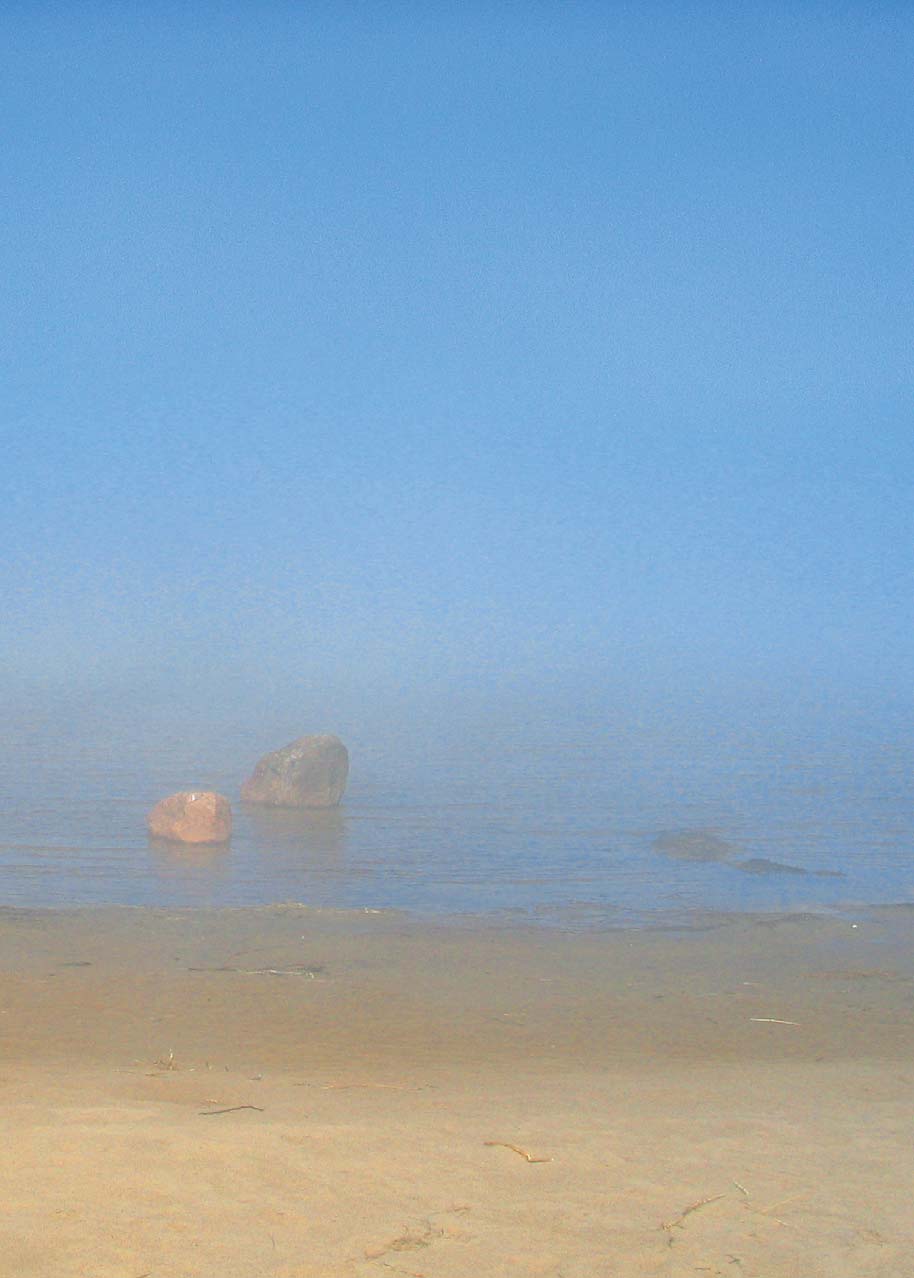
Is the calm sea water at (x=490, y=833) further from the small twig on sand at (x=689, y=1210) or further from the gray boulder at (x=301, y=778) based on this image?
the small twig on sand at (x=689, y=1210)

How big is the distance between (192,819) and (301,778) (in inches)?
210

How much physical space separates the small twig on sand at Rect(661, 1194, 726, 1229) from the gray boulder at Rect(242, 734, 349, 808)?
20134 millimetres

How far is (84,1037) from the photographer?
955cm

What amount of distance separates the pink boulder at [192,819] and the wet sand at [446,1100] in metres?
6.07

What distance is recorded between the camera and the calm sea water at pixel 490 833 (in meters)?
16.9

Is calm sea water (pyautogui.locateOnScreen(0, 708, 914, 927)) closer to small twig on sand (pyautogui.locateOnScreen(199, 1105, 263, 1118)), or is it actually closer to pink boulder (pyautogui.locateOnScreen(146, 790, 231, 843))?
pink boulder (pyautogui.locateOnScreen(146, 790, 231, 843))

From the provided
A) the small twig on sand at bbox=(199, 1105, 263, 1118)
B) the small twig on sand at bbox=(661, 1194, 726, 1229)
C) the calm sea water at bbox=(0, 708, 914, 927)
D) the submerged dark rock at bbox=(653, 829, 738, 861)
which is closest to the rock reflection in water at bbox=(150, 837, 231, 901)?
the calm sea water at bbox=(0, 708, 914, 927)

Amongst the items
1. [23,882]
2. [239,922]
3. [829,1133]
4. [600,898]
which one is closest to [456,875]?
[600,898]

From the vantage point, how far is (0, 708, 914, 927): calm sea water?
55.3 feet

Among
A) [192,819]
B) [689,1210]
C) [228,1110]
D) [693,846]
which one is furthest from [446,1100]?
[693,846]

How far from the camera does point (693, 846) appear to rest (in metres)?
21.2

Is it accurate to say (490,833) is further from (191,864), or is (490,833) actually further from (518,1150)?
(518,1150)

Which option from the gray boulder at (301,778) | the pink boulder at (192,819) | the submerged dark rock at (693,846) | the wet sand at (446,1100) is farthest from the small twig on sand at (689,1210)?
the gray boulder at (301,778)

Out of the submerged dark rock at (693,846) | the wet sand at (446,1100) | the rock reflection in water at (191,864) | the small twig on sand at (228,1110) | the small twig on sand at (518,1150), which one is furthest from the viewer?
the submerged dark rock at (693,846)
